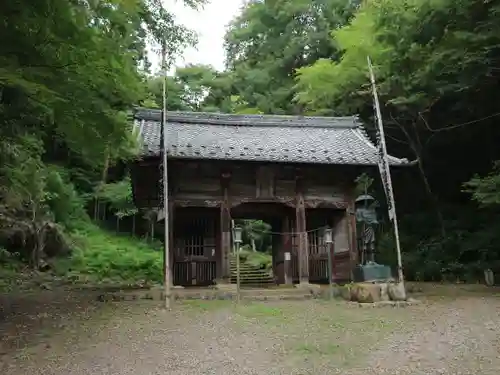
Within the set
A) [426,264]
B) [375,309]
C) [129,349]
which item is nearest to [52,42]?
[129,349]

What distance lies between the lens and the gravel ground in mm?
6059

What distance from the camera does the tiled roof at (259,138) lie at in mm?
13305

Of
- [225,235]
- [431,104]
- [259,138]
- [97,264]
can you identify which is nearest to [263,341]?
[225,235]

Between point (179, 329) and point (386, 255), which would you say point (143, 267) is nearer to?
point (386, 255)

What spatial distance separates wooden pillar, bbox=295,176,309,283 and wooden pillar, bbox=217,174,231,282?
6.77 ft

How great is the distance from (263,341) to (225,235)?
6.16 metres

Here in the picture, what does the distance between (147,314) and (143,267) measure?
10.9 metres

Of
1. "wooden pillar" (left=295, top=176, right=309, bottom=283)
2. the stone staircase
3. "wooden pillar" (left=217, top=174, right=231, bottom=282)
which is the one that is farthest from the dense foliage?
"wooden pillar" (left=217, top=174, right=231, bottom=282)

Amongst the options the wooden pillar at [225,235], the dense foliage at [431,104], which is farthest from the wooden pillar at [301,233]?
the dense foliage at [431,104]

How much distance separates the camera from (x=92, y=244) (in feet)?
73.8

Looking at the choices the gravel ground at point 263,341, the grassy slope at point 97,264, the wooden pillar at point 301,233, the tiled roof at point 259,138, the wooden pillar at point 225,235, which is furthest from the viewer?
the grassy slope at point 97,264

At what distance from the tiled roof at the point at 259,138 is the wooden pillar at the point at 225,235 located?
3.71ft

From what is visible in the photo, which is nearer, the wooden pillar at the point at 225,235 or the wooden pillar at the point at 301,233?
the wooden pillar at the point at 225,235

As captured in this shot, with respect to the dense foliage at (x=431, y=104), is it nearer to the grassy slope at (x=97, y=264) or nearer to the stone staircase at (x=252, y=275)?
the stone staircase at (x=252, y=275)
